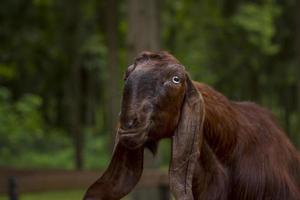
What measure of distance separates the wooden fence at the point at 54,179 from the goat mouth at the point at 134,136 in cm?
831

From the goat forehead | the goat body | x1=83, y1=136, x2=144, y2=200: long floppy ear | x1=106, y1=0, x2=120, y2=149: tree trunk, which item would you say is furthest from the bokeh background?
the goat forehead

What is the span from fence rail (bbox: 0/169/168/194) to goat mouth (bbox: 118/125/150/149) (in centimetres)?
831

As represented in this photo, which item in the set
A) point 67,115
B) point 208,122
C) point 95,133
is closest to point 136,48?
point 208,122

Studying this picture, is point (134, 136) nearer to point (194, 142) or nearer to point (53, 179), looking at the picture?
point (194, 142)

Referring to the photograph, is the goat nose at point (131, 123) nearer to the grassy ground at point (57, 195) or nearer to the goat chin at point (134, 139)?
the goat chin at point (134, 139)

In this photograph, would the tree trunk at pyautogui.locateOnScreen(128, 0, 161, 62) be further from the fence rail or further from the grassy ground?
the grassy ground

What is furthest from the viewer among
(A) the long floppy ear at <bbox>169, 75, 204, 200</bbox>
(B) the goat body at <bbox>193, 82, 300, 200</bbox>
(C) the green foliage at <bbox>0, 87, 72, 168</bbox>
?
(C) the green foliage at <bbox>0, 87, 72, 168</bbox>

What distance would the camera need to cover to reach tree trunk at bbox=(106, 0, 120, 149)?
17.1 meters

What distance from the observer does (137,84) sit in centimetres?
267

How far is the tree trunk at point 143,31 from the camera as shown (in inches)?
479

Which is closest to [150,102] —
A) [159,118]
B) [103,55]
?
[159,118]

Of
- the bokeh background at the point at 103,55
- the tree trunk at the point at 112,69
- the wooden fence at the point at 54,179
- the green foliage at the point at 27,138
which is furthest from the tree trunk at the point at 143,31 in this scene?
the green foliage at the point at 27,138

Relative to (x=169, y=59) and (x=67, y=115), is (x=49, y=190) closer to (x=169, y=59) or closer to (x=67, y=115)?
(x=169, y=59)

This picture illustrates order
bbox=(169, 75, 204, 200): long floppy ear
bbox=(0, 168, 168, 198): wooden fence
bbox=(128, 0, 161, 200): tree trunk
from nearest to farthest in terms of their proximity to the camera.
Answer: bbox=(169, 75, 204, 200): long floppy ear
bbox=(0, 168, 168, 198): wooden fence
bbox=(128, 0, 161, 200): tree trunk
